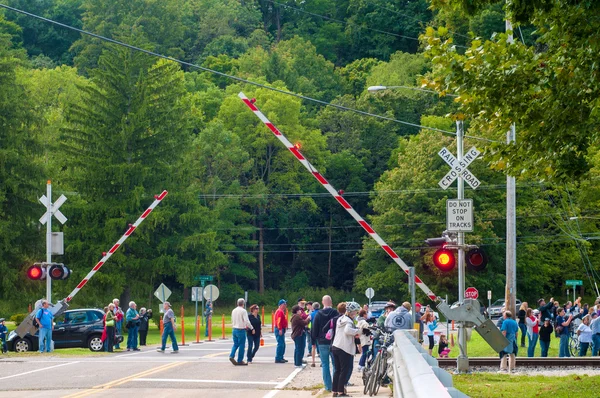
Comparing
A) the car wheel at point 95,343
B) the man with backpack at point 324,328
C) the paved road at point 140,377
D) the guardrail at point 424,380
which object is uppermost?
the guardrail at point 424,380

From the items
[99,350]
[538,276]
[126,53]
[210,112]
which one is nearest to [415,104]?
[210,112]

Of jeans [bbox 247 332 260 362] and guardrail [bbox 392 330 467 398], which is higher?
guardrail [bbox 392 330 467 398]

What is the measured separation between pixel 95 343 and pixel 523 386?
19.7 m

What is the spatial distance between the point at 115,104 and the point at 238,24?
75.2 m

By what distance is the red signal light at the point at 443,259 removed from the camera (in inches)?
768

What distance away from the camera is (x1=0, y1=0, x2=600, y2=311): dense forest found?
15.7 m

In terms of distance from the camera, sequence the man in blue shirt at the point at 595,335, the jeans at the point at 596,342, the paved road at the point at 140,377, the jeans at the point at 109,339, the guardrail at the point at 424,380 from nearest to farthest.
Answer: the guardrail at the point at 424,380 → the paved road at the point at 140,377 → the man in blue shirt at the point at 595,335 → the jeans at the point at 596,342 → the jeans at the point at 109,339

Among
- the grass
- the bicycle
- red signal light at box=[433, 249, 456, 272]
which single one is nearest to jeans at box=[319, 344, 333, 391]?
the bicycle


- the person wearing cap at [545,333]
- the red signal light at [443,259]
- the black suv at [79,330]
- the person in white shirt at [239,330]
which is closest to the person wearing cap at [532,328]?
the person wearing cap at [545,333]

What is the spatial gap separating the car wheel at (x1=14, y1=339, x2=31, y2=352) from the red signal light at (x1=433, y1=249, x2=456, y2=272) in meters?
18.8

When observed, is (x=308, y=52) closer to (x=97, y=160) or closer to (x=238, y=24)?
(x=238, y=24)

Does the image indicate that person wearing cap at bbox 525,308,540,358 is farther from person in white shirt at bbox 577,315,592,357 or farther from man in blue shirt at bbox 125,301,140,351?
man in blue shirt at bbox 125,301,140,351

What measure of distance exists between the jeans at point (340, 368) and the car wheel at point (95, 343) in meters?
18.9

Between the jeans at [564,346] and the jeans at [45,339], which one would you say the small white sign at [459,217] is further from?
the jeans at [45,339]
